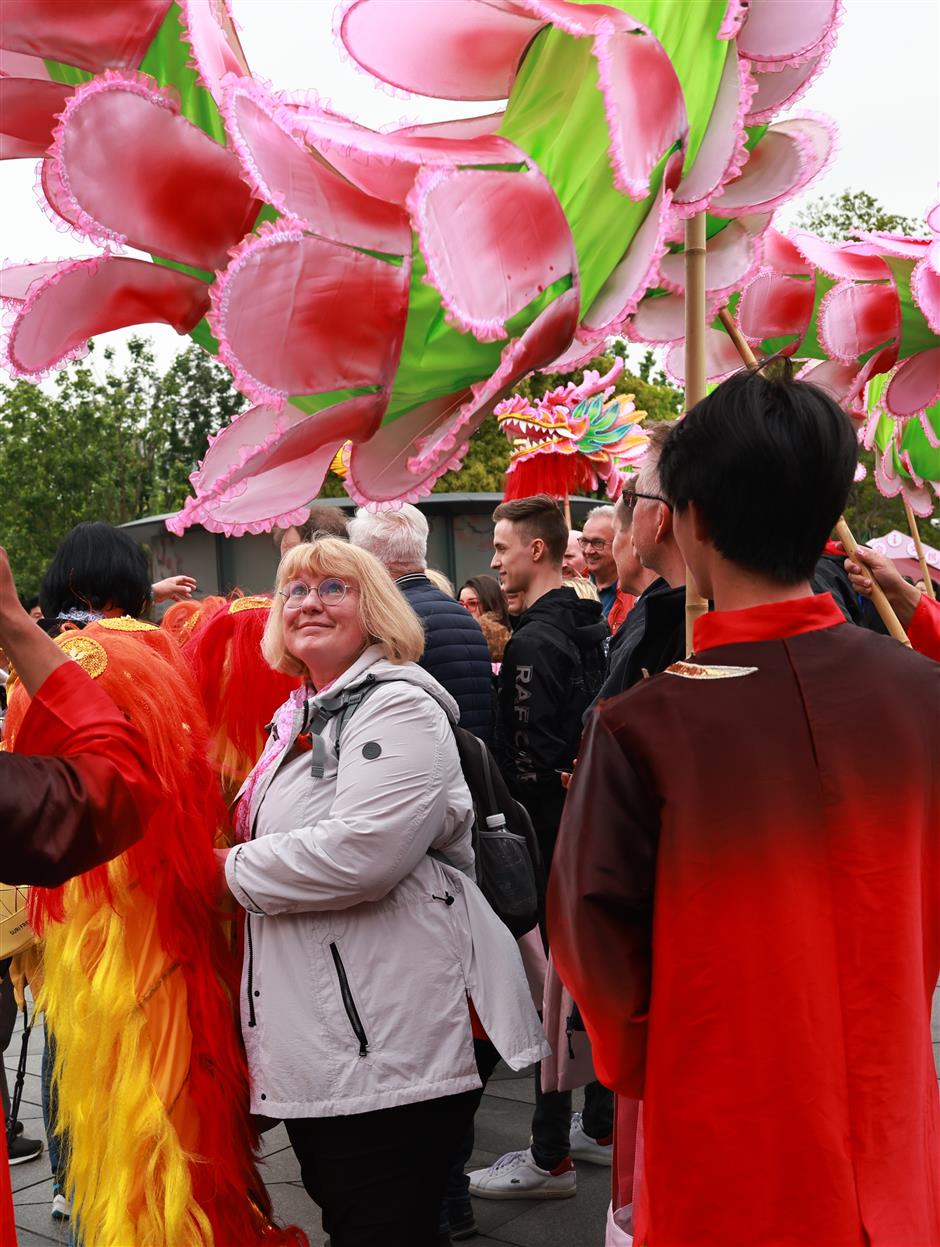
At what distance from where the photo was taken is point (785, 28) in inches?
74.7

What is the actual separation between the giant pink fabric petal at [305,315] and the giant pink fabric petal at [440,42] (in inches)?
11.8

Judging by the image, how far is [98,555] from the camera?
3.53 m

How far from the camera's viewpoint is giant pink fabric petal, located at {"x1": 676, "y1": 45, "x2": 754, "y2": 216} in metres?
1.92

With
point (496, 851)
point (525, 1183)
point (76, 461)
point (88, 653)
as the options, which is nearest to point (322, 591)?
point (88, 653)

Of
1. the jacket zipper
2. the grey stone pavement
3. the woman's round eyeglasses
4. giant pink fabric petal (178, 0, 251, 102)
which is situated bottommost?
the grey stone pavement

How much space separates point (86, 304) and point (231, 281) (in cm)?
33

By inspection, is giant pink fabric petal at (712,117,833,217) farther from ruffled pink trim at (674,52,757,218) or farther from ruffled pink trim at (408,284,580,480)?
ruffled pink trim at (408,284,580,480)

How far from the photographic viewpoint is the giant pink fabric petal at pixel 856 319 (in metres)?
2.79

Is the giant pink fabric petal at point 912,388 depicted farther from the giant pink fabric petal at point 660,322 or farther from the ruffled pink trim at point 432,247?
the ruffled pink trim at point 432,247

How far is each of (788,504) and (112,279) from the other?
100 cm

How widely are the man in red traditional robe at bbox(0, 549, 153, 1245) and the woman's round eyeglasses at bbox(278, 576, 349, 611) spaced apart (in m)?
1.05

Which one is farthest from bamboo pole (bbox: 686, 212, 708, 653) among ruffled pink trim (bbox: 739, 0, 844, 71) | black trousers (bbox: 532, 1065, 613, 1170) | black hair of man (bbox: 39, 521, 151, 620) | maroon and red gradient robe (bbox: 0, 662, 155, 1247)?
black trousers (bbox: 532, 1065, 613, 1170)

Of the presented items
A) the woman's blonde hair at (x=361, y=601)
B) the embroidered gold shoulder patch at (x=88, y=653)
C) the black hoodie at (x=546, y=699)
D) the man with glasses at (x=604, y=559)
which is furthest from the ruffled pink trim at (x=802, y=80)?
the man with glasses at (x=604, y=559)

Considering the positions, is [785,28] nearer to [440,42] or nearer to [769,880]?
[440,42]
